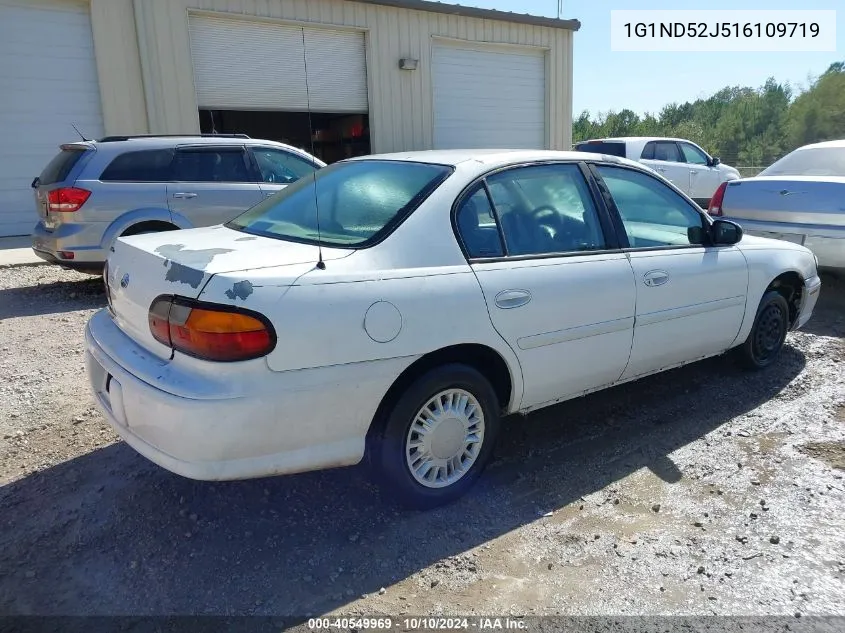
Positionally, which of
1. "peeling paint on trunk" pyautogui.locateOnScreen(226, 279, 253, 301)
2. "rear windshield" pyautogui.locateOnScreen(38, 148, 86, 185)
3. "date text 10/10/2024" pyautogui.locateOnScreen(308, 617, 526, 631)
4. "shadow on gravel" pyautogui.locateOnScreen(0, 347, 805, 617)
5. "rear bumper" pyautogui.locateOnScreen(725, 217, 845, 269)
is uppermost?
"rear windshield" pyautogui.locateOnScreen(38, 148, 86, 185)

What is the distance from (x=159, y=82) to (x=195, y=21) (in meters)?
1.22

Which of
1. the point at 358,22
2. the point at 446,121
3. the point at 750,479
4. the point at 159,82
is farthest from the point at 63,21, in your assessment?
the point at 750,479

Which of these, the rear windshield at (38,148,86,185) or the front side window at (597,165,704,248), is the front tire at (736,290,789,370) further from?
the rear windshield at (38,148,86,185)

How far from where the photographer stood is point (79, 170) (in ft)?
22.1

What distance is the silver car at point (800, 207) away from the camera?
612 cm

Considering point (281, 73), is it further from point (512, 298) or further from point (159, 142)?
point (512, 298)

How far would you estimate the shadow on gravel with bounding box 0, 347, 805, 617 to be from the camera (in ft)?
8.17

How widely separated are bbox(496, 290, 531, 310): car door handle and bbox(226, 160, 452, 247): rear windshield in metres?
0.57

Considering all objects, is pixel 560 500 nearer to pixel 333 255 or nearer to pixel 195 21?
pixel 333 255

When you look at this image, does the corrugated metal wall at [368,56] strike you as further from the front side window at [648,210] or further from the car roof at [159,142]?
the front side window at [648,210]

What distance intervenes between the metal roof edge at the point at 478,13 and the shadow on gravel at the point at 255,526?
11.1 metres

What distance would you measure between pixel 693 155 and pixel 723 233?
11049 millimetres

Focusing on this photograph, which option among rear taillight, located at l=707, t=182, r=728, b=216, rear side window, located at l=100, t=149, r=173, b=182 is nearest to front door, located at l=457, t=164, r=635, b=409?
rear taillight, located at l=707, t=182, r=728, b=216

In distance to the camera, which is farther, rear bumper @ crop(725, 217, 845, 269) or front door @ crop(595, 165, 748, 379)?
rear bumper @ crop(725, 217, 845, 269)
